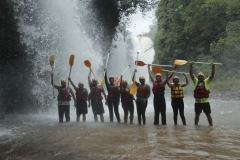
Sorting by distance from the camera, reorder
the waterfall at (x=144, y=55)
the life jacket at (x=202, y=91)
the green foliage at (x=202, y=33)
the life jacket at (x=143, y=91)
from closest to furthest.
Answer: the life jacket at (x=202, y=91) → the life jacket at (x=143, y=91) → the green foliage at (x=202, y=33) → the waterfall at (x=144, y=55)

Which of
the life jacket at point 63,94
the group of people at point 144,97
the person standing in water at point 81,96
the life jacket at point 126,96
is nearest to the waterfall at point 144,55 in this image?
the person standing in water at point 81,96

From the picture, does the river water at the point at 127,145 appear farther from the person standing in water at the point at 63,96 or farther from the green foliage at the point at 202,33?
the green foliage at the point at 202,33

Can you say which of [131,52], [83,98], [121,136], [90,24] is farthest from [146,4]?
[121,136]

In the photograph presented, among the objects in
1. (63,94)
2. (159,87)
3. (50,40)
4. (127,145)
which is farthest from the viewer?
(50,40)

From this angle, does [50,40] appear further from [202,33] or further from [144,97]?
[202,33]

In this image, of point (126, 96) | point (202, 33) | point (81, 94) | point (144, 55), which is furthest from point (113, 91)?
point (144, 55)

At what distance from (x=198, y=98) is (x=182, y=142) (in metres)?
2.34

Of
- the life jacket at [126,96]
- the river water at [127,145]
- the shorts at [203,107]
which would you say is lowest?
the river water at [127,145]

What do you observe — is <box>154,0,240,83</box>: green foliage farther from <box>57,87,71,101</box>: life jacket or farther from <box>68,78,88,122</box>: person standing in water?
<box>57,87,71,101</box>: life jacket

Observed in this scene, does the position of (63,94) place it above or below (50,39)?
below

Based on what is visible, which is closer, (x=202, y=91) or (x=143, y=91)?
(x=202, y=91)

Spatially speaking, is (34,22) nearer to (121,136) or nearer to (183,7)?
(121,136)

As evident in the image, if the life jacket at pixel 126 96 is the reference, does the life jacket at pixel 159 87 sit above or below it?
above

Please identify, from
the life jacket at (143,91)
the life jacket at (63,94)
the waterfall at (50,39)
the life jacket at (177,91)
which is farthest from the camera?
the waterfall at (50,39)
